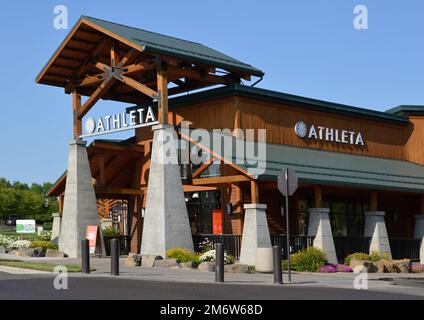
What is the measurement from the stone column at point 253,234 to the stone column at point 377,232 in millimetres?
6758

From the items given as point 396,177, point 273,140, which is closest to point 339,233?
point 396,177

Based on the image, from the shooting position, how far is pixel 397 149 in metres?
40.0

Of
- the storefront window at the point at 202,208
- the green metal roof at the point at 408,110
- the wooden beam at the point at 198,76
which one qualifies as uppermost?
the wooden beam at the point at 198,76

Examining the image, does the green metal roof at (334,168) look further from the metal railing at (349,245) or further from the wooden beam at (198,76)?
the wooden beam at (198,76)

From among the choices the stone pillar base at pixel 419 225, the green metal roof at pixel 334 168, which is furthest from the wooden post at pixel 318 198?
the stone pillar base at pixel 419 225

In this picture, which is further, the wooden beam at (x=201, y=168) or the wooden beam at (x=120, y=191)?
the wooden beam at (x=120, y=191)

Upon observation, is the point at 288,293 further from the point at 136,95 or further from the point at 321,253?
the point at 136,95

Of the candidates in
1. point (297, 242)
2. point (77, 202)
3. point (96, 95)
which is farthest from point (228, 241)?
point (96, 95)

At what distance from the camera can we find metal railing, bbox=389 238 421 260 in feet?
115

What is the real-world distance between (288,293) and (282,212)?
15583 mm

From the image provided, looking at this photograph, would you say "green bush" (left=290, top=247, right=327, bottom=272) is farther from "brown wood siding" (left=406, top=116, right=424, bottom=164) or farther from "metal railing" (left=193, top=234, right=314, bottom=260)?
"brown wood siding" (left=406, top=116, right=424, bottom=164)

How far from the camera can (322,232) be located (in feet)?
96.6

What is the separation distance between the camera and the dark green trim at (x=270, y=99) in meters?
32.2

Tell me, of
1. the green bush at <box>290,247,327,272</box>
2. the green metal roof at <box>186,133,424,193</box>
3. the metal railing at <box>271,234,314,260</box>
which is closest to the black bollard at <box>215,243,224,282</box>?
the green bush at <box>290,247,327,272</box>
